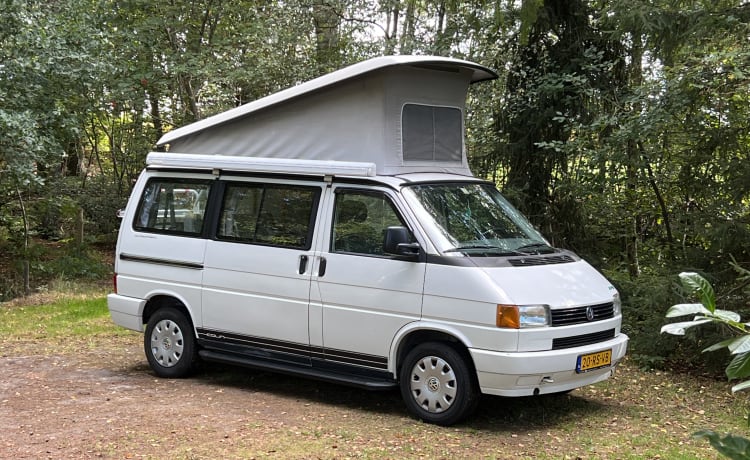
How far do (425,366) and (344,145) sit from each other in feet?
7.39

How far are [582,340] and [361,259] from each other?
6.45 feet

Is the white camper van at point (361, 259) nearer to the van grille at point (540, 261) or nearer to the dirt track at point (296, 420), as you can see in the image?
the van grille at point (540, 261)

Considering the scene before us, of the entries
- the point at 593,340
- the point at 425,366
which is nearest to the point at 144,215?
the point at 425,366

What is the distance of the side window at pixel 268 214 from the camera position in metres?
7.50

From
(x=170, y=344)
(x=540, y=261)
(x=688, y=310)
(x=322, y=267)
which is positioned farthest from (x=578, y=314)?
(x=688, y=310)

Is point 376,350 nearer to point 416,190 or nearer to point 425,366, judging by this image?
point 425,366

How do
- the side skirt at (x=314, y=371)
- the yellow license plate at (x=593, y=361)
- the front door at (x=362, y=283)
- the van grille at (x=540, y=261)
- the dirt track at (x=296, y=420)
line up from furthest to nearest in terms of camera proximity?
the side skirt at (x=314, y=371)
the front door at (x=362, y=283)
the van grille at (x=540, y=261)
the yellow license plate at (x=593, y=361)
the dirt track at (x=296, y=420)

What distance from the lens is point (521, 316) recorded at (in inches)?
244

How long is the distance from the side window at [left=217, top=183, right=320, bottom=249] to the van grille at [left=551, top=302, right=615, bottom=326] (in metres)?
2.34

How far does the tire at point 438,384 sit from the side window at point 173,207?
2.75 meters

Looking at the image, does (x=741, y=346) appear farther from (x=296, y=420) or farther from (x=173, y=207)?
(x=173, y=207)

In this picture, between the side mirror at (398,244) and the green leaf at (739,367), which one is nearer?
the green leaf at (739,367)

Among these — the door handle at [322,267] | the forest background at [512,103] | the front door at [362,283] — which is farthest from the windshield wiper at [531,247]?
the forest background at [512,103]

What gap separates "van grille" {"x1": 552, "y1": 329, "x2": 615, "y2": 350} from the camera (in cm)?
639
